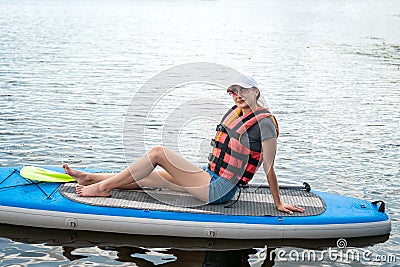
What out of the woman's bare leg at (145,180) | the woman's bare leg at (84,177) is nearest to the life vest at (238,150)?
the woman's bare leg at (145,180)

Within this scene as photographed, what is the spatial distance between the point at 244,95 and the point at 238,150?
578 millimetres

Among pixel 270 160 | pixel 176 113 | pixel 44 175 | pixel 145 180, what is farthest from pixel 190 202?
pixel 176 113

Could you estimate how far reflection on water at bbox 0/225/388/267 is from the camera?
6.32 meters

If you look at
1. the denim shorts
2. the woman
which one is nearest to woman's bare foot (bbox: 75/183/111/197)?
the woman

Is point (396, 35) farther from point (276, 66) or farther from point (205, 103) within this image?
point (205, 103)

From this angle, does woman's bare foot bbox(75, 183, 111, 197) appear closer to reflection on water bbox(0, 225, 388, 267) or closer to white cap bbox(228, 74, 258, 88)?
reflection on water bbox(0, 225, 388, 267)

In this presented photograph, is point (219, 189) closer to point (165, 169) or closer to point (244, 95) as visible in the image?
point (165, 169)

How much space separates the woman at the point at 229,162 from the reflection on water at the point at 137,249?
1.46ft

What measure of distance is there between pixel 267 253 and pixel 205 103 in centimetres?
799

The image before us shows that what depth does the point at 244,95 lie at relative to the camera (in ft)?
22.1

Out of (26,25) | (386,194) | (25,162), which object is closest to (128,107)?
(25,162)

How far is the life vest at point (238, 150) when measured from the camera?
670cm

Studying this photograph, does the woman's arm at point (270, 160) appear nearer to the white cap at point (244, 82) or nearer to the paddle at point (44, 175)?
the white cap at point (244, 82)

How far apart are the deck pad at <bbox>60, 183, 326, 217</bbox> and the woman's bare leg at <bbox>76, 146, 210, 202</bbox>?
9 centimetres
